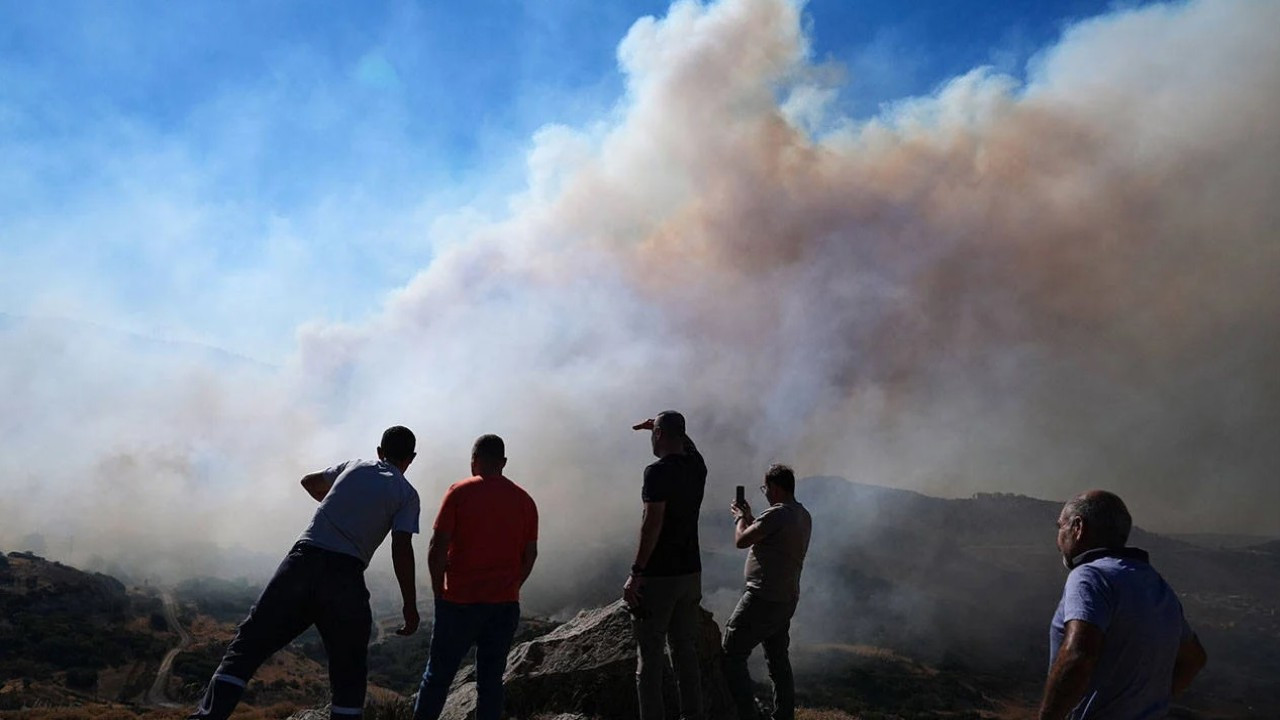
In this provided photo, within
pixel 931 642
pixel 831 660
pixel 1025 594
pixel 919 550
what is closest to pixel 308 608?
pixel 831 660

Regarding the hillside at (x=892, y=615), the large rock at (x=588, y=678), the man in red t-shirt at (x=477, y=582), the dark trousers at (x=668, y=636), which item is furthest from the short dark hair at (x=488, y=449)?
the hillside at (x=892, y=615)

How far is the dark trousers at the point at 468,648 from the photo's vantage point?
18.2 ft

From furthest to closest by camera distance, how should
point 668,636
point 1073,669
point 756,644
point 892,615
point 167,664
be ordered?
point 892,615
point 167,664
point 756,644
point 668,636
point 1073,669

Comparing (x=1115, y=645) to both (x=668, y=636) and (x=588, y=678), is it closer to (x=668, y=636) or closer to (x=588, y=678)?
(x=668, y=636)

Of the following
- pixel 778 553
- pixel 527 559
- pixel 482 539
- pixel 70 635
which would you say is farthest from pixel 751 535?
pixel 70 635

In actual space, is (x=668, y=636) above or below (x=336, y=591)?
below

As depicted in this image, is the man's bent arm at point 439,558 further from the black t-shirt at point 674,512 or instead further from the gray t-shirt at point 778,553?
the gray t-shirt at point 778,553

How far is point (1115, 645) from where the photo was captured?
332 centimetres

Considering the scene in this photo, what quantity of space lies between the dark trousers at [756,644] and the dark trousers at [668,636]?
0.91 metres

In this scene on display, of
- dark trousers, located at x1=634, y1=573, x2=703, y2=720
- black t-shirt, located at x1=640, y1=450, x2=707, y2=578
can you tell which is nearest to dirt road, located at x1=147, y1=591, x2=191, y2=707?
dark trousers, located at x1=634, y1=573, x2=703, y2=720

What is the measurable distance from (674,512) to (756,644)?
1805 mm

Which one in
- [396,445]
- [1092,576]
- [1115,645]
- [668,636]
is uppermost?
[396,445]

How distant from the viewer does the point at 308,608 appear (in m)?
5.13

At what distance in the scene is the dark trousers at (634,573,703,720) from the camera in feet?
19.3
